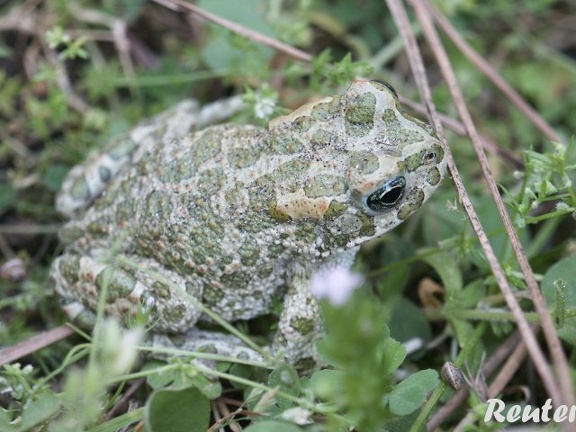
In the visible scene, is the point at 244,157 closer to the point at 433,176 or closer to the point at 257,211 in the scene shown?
the point at 257,211

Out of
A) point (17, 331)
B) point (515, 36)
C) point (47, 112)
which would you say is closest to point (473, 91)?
point (515, 36)

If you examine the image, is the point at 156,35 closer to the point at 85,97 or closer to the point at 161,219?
the point at 85,97

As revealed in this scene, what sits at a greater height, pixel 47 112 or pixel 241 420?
pixel 47 112

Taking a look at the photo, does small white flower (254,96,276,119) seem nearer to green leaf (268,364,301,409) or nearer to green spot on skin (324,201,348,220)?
green spot on skin (324,201,348,220)

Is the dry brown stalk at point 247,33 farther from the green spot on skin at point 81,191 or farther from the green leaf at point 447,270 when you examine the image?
the green leaf at point 447,270

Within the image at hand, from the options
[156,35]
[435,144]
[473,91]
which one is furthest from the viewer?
[156,35]

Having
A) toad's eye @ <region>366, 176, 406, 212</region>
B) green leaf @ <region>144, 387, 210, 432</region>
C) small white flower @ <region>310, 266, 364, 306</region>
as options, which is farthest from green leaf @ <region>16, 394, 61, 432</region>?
toad's eye @ <region>366, 176, 406, 212</region>

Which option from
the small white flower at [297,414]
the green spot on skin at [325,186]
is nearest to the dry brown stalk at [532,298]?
the green spot on skin at [325,186]
